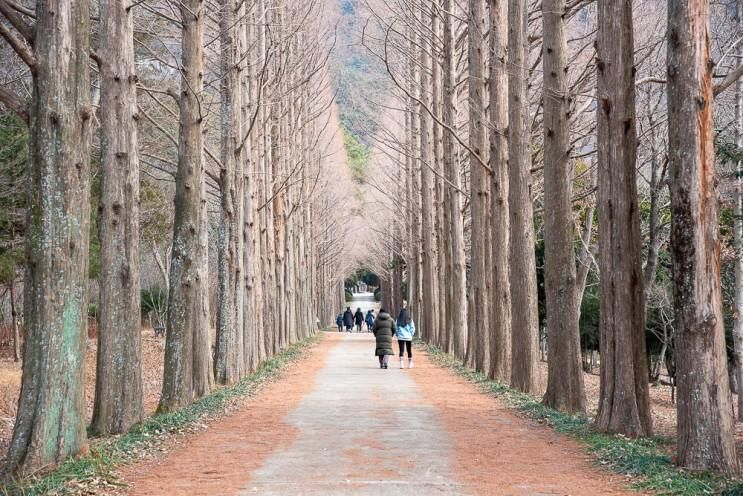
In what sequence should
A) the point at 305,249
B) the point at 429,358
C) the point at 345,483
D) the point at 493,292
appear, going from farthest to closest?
the point at 305,249 < the point at 429,358 < the point at 493,292 < the point at 345,483

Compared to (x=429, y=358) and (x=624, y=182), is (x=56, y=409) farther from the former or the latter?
(x=429, y=358)

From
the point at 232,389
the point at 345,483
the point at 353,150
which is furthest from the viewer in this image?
the point at 353,150

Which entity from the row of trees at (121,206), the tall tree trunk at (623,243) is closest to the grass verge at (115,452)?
the row of trees at (121,206)

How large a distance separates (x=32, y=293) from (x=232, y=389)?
31.2ft

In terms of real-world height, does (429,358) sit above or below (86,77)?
below

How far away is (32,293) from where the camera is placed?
326 inches

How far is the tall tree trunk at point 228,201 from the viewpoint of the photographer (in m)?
20.1

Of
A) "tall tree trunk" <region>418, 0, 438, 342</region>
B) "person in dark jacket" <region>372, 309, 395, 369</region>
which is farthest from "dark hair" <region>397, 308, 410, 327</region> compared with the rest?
"tall tree trunk" <region>418, 0, 438, 342</region>

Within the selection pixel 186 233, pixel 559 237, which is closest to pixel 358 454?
pixel 559 237

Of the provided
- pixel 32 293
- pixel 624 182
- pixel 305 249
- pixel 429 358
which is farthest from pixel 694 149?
pixel 305 249

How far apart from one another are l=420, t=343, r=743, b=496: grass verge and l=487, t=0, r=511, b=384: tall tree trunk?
4869mm

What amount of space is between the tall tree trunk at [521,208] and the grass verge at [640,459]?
2.35 metres

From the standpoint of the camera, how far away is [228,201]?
20266mm

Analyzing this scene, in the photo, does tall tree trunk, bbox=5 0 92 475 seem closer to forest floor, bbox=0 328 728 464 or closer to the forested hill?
forest floor, bbox=0 328 728 464
